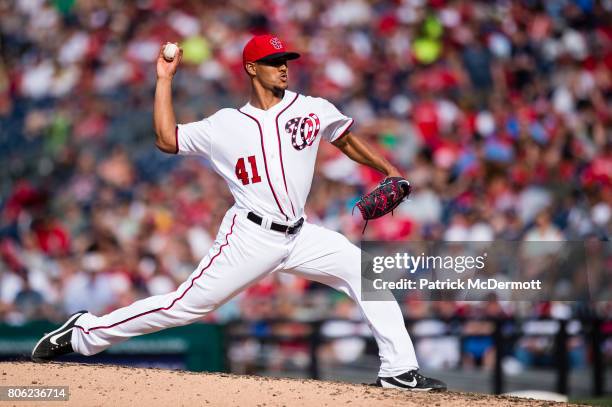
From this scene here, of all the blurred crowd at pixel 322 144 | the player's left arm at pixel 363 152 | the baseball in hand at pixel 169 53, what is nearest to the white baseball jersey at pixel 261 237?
the player's left arm at pixel 363 152

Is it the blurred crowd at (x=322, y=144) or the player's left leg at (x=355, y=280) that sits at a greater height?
the blurred crowd at (x=322, y=144)

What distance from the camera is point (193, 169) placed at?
33.9 feet

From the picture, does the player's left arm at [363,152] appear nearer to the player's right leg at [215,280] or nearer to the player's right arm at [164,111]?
the player's right leg at [215,280]

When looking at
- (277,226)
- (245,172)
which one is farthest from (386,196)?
(245,172)

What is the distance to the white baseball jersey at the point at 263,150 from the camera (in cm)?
473

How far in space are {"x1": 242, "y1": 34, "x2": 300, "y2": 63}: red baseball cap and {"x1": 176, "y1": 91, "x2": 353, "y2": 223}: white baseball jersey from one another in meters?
0.24

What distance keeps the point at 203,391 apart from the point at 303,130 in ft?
4.52

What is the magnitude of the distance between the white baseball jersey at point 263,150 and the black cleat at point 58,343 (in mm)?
1124

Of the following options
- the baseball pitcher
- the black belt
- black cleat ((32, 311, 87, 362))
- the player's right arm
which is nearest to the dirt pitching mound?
black cleat ((32, 311, 87, 362))

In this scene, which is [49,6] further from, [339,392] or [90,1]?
[339,392]

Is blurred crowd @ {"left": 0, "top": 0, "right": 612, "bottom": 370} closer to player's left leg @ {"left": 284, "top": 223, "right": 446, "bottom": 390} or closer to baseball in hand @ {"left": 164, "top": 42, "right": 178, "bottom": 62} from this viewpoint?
player's left leg @ {"left": 284, "top": 223, "right": 446, "bottom": 390}

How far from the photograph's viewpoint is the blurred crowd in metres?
8.98

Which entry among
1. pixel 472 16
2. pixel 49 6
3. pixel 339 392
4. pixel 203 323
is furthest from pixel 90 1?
pixel 339 392

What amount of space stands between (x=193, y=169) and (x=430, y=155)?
8.12 ft
